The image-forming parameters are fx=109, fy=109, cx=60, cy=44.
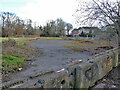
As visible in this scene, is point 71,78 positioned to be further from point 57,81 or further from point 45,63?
point 45,63

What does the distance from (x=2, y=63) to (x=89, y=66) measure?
15.6 feet

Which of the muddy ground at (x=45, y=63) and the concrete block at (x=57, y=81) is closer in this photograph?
the concrete block at (x=57, y=81)

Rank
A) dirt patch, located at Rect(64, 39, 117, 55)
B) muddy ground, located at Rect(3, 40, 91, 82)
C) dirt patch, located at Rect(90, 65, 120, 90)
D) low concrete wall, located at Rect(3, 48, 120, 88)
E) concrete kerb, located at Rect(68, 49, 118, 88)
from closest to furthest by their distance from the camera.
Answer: low concrete wall, located at Rect(3, 48, 120, 88), concrete kerb, located at Rect(68, 49, 118, 88), dirt patch, located at Rect(90, 65, 120, 90), muddy ground, located at Rect(3, 40, 91, 82), dirt patch, located at Rect(64, 39, 117, 55)

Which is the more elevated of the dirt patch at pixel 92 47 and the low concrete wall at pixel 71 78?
the low concrete wall at pixel 71 78

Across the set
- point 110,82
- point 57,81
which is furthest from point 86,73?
point 110,82

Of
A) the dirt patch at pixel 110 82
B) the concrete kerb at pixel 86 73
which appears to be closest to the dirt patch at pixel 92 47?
the dirt patch at pixel 110 82

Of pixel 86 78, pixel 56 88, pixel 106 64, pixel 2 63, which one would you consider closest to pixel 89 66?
pixel 86 78

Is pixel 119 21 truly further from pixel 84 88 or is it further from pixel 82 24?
pixel 84 88

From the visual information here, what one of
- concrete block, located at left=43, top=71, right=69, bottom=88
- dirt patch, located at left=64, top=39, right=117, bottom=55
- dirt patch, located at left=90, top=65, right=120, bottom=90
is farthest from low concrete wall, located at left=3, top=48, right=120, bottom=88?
dirt patch, located at left=64, top=39, right=117, bottom=55

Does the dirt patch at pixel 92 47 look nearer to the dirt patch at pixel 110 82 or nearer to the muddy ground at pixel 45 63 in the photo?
the muddy ground at pixel 45 63

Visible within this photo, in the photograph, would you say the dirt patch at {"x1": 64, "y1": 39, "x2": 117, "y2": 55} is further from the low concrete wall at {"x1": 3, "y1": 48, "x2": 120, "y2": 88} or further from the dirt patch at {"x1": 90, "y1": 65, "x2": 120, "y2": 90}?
the low concrete wall at {"x1": 3, "y1": 48, "x2": 120, "y2": 88}

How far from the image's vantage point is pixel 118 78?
4.35m

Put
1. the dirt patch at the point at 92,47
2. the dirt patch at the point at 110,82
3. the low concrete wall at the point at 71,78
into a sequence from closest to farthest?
the low concrete wall at the point at 71,78 < the dirt patch at the point at 110,82 < the dirt patch at the point at 92,47

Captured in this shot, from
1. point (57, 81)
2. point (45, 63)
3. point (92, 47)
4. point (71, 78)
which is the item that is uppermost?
point (57, 81)
